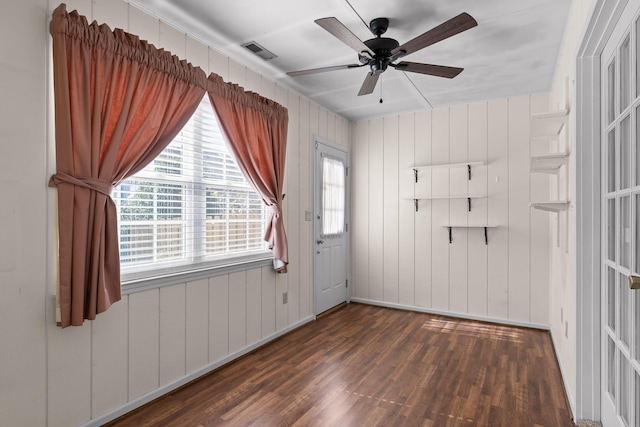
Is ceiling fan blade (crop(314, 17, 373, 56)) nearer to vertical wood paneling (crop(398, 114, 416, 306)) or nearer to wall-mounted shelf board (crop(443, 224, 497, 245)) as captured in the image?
vertical wood paneling (crop(398, 114, 416, 306))

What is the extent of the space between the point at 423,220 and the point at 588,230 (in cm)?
254

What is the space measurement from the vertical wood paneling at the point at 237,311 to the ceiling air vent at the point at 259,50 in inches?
77.5

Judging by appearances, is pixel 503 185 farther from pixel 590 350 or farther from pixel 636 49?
pixel 636 49

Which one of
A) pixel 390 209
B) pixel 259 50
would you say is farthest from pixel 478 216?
pixel 259 50

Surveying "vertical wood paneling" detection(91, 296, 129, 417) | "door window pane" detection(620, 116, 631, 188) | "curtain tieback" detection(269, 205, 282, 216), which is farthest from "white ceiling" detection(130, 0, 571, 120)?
"vertical wood paneling" detection(91, 296, 129, 417)

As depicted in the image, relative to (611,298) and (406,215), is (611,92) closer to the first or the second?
(611,298)

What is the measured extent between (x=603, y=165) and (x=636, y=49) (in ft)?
2.46

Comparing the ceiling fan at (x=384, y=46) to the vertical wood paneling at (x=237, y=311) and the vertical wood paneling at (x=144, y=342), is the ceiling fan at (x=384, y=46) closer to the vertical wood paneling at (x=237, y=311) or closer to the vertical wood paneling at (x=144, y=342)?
the vertical wood paneling at (x=237, y=311)

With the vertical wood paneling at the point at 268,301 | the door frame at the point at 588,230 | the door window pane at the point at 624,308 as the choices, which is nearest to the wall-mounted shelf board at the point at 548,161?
the door frame at the point at 588,230

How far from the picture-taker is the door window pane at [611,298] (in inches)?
69.7

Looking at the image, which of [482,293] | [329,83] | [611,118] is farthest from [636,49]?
[482,293]

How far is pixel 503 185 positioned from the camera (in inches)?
161

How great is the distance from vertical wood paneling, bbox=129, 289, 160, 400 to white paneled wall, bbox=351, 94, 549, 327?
125 inches

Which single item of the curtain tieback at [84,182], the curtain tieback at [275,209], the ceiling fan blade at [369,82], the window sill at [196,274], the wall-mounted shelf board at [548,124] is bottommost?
the window sill at [196,274]
